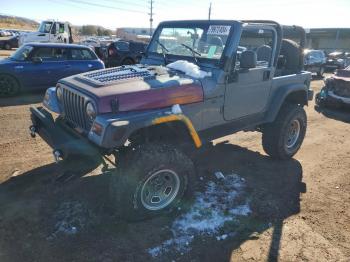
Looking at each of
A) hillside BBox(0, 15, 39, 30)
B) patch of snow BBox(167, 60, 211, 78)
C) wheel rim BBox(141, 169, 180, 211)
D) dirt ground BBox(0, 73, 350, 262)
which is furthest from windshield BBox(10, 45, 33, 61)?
hillside BBox(0, 15, 39, 30)

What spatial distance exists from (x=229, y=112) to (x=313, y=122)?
184 inches

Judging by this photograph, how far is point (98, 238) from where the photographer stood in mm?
3314

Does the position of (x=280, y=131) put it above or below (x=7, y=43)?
above

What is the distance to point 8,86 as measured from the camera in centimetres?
933

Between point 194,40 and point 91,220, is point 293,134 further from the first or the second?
point 91,220

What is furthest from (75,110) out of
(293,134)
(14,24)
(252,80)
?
(14,24)

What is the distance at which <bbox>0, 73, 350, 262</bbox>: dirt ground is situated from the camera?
3.19 m

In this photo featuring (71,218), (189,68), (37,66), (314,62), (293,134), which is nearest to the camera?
(71,218)

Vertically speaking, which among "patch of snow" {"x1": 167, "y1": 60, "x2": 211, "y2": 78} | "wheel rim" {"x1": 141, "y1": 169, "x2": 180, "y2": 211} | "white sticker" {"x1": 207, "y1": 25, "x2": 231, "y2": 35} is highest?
"white sticker" {"x1": 207, "y1": 25, "x2": 231, "y2": 35}

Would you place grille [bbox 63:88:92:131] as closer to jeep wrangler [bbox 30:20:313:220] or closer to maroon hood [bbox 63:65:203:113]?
jeep wrangler [bbox 30:20:313:220]

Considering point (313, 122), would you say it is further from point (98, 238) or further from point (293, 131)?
point (98, 238)

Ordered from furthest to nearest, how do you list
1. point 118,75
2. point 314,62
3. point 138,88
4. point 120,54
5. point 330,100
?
point 314,62, point 120,54, point 330,100, point 118,75, point 138,88

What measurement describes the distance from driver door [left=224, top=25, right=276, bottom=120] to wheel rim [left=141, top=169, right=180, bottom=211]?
3.83ft

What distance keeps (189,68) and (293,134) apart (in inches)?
102
